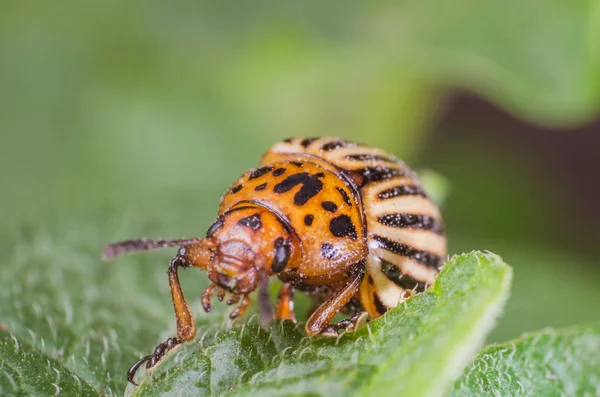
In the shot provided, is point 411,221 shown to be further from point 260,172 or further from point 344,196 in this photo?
point 260,172

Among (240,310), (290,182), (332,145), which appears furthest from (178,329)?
(332,145)

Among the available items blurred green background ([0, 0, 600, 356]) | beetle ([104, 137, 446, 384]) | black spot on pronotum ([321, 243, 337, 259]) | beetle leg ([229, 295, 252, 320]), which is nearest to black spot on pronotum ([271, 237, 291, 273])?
beetle ([104, 137, 446, 384])

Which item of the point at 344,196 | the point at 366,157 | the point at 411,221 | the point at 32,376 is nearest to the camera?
the point at 32,376

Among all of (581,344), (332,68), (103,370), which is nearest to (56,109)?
(332,68)

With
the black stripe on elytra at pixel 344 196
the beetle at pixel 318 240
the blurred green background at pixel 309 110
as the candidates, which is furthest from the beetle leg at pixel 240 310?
the blurred green background at pixel 309 110

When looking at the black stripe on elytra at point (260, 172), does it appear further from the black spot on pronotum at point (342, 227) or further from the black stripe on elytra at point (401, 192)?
the black stripe on elytra at point (401, 192)
